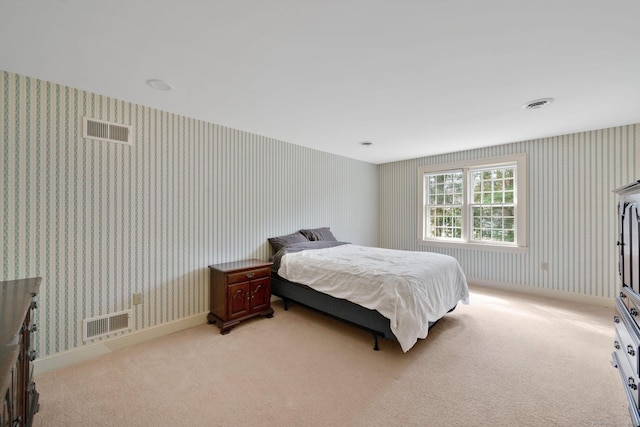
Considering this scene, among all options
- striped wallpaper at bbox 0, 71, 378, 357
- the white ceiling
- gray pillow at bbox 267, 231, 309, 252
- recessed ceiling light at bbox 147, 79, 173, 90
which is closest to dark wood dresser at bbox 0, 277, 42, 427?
striped wallpaper at bbox 0, 71, 378, 357

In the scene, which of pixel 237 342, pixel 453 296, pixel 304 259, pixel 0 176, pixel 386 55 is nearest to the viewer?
pixel 386 55

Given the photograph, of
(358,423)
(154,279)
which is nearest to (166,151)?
(154,279)

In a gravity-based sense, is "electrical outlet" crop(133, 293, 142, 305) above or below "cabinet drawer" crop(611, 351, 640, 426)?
above

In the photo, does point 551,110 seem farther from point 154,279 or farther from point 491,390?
point 154,279

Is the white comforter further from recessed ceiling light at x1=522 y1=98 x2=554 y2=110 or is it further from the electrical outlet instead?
recessed ceiling light at x1=522 y1=98 x2=554 y2=110

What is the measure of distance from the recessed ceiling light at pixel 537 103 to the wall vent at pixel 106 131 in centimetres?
392

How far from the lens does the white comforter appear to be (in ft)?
7.47

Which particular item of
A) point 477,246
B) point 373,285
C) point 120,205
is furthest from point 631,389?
point 120,205

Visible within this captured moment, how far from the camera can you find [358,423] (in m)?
1.60

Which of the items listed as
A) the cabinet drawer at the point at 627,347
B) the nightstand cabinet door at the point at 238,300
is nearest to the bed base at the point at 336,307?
the nightstand cabinet door at the point at 238,300

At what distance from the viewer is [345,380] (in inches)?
79.0

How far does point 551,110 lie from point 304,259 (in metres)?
3.13

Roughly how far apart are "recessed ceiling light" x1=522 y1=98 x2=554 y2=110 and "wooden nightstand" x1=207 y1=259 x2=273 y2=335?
127 inches

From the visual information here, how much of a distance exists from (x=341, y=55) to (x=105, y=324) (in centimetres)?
302
